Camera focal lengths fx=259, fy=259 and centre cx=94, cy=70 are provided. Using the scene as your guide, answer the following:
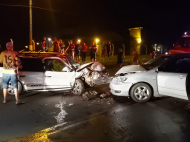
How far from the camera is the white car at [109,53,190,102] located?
24.0 ft

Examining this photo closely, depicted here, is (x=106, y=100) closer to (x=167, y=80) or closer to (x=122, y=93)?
(x=122, y=93)

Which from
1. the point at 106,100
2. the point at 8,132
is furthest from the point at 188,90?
the point at 8,132

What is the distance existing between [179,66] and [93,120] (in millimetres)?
3064

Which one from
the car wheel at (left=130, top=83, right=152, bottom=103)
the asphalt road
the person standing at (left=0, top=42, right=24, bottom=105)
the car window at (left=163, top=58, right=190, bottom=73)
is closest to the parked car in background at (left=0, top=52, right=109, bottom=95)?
the asphalt road

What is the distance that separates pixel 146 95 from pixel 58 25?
1590 inches

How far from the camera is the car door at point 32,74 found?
8844 millimetres

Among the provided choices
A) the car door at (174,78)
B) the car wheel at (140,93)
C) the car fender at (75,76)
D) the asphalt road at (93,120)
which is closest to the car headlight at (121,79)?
the car wheel at (140,93)

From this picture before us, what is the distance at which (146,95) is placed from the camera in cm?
784

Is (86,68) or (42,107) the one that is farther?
(86,68)

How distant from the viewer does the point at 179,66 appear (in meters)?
7.51

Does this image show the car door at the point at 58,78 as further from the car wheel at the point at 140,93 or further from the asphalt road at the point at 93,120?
the car wheel at the point at 140,93

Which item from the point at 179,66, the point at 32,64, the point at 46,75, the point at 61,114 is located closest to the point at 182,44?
the point at 179,66

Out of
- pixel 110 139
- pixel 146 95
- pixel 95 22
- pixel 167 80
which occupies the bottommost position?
pixel 110 139

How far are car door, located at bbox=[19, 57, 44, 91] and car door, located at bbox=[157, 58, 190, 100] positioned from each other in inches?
155
